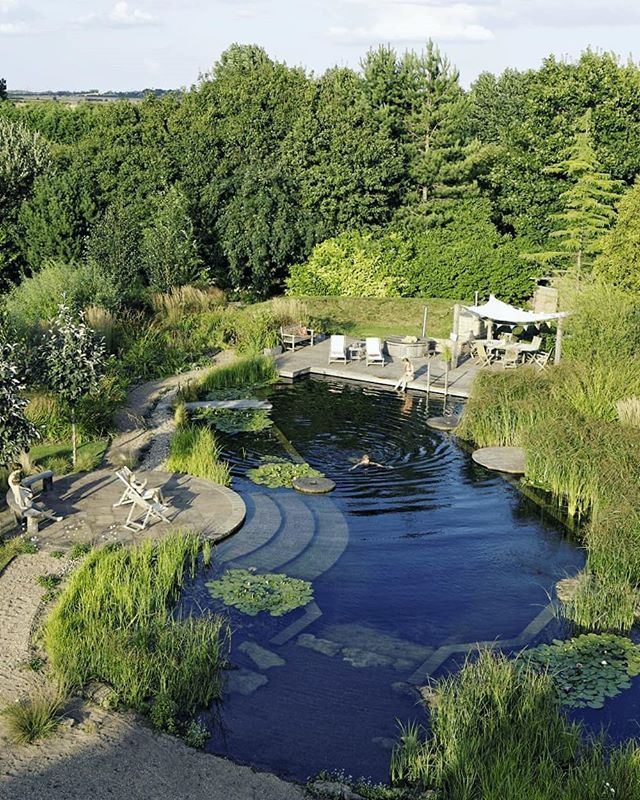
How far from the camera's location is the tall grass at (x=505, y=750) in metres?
7.46

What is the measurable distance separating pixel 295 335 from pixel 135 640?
1724 cm

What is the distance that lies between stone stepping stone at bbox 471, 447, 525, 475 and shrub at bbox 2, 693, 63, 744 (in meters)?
10.0

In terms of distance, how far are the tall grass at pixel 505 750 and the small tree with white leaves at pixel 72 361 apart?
28.5 feet

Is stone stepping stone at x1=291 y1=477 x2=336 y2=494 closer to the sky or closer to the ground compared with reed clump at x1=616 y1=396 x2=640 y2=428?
closer to the ground

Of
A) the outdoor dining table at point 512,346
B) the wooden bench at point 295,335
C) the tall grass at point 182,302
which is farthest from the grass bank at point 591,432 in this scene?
the tall grass at point 182,302

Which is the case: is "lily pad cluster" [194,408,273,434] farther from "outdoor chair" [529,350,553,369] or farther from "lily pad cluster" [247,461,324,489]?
"outdoor chair" [529,350,553,369]

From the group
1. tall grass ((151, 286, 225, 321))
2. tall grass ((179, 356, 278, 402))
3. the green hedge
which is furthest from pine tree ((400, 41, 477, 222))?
tall grass ((179, 356, 278, 402))

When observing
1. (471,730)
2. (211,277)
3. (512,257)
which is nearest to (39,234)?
(211,277)

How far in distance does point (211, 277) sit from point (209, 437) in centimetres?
2057

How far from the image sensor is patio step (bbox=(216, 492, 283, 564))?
1282 centimetres

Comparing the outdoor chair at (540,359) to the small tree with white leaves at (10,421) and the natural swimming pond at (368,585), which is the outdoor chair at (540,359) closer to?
the natural swimming pond at (368,585)

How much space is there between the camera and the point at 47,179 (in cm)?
3394

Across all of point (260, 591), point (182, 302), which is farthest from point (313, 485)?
point (182, 302)

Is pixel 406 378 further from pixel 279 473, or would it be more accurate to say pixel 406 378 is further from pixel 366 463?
pixel 279 473
